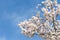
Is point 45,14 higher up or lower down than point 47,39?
higher up

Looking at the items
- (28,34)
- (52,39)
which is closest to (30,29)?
(28,34)

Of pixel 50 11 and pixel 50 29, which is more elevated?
pixel 50 11

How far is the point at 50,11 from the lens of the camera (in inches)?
770

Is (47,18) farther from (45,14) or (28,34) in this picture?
(28,34)

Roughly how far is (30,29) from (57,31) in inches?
64.4

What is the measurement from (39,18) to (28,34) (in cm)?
119

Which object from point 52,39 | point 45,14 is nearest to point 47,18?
point 45,14

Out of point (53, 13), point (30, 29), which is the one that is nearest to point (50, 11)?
point (53, 13)

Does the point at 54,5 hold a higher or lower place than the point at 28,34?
higher

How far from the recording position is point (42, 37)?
751 inches

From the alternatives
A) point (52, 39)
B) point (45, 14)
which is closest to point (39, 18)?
point (45, 14)

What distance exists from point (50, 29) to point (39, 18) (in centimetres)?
111

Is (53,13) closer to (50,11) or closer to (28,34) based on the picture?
(50,11)

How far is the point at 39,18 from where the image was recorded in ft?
64.0
